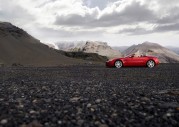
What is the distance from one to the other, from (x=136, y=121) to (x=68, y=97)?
3363 mm

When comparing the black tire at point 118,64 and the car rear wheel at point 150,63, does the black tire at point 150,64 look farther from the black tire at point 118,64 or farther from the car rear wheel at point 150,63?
the black tire at point 118,64

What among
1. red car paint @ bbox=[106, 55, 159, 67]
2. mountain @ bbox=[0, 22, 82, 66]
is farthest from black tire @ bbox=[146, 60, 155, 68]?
mountain @ bbox=[0, 22, 82, 66]

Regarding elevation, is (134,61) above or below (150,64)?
above

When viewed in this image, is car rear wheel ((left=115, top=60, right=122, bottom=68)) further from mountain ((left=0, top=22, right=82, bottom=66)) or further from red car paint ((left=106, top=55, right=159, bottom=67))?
mountain ((left=0, top=22, right=82, bottom=66))

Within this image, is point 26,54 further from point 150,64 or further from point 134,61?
point 150,64

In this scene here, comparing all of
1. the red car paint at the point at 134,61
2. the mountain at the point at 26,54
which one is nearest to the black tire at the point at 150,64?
the red car paint at the point at 134,61

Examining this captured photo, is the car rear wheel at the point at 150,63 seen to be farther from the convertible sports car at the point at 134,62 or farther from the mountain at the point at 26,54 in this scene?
the mountain at the point at 26,54

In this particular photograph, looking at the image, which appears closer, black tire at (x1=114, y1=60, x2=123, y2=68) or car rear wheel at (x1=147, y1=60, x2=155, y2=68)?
car rear wheel at (x1=147, y1=60, x2=155, y2=68)

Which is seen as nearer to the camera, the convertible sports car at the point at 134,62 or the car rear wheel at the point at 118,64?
the convertible sports car at the point at 134,62

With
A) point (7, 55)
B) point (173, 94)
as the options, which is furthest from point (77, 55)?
point (173, 94)

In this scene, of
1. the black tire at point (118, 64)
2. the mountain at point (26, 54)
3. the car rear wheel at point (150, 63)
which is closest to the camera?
the car rear wheel at point (150, 63)

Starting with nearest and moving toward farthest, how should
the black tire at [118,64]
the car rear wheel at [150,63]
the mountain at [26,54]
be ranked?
the car rear wheel at [150,63] < the black tire at [118,64] < the mountain at [26,54]

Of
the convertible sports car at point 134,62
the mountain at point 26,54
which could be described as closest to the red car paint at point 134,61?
the convertible sports car at point 134,62

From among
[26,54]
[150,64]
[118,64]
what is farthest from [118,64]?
[26,54]
